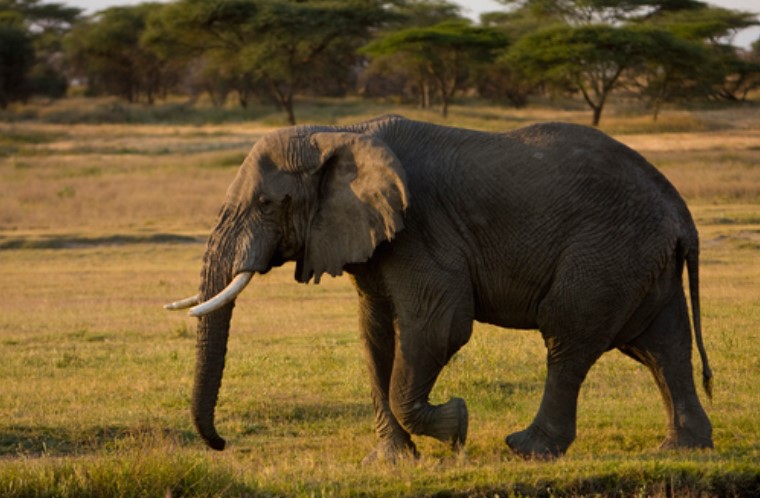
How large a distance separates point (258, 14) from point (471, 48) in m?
9.18

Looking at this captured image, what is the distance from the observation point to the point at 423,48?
5553cm

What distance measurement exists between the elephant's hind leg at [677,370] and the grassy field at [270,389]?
0.20 meters

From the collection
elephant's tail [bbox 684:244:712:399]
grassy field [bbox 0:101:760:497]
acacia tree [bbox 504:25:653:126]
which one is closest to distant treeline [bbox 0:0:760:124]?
acacia tree [bbox 504:25:653:126]

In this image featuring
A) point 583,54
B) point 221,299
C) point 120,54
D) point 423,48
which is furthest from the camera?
point 120,54

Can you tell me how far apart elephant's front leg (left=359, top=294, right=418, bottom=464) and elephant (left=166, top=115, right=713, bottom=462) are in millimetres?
31

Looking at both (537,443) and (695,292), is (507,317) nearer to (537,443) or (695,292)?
(537,443)

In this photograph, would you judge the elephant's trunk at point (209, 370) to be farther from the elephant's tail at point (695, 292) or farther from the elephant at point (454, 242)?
the elephant's tail at point (695, 292)

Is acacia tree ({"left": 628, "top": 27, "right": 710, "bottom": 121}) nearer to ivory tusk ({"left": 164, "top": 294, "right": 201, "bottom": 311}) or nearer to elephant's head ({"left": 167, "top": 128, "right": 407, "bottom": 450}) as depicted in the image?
elephant's head ({"left": 167, "top": 128, "right": 407, "bottom": 450})

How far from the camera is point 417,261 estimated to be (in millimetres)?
7535

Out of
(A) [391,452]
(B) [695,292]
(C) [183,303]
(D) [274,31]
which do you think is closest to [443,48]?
(D) [274,31]

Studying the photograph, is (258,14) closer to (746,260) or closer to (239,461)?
(746,260)

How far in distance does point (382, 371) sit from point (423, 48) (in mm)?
48270

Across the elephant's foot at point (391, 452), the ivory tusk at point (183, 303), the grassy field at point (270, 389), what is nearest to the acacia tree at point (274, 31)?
the grassy field at point (270, 389)

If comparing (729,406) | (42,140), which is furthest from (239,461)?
(42,140)
